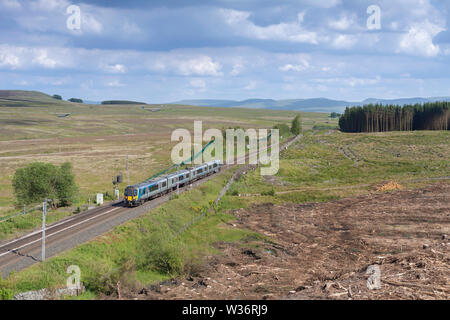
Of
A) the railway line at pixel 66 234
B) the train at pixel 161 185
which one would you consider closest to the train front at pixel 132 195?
the train at pixel 161 185

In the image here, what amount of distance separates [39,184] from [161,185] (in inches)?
586

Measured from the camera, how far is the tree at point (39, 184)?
45.9 metres

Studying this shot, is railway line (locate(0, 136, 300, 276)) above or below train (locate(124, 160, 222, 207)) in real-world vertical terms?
below

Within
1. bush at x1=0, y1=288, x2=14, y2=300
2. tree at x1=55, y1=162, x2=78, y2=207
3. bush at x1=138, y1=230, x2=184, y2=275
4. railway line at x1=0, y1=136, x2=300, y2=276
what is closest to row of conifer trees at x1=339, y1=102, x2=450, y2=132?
railway line at x1=0, y1=136, x2=300, y2=276

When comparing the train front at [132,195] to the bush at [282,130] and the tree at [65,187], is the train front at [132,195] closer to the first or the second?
the tree at [65,187]

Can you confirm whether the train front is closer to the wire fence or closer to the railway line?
the railway line

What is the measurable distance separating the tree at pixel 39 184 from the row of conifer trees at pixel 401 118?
150 metres

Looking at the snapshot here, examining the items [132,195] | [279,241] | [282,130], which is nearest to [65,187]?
[132,195]

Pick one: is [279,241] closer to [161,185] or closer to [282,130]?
[161,185]

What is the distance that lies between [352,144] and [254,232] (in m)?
92.6

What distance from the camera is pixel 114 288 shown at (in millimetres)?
25797

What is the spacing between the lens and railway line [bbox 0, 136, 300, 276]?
29.5 meters

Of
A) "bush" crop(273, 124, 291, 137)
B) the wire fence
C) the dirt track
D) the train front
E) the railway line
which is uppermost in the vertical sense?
"bush" crop(273, 124, 291, 137)

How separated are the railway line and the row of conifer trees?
14492cm
